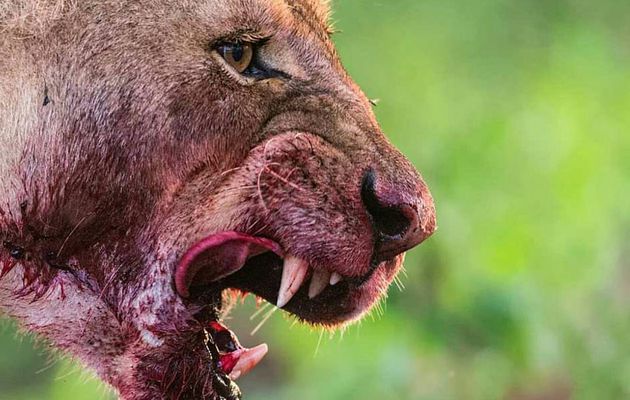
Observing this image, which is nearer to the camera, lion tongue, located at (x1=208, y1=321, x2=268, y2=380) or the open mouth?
the open mouth

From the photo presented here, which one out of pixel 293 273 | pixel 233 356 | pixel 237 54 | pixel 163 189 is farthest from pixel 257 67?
pixel 233 356

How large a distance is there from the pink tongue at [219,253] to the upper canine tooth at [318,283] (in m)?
0.09

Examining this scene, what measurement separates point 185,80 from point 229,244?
1.08 ft

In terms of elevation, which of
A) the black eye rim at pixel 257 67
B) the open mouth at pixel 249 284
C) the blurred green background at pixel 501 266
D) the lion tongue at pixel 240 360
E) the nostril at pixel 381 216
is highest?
the black eye rim at pixel 257 67

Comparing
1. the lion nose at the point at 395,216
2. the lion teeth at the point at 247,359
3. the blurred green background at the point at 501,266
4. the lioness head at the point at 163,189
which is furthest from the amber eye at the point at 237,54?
the blurred green background at the point at 501,266

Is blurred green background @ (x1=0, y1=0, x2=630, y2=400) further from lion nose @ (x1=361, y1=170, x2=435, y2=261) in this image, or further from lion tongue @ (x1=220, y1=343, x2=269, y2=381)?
lion nose @ (x1=361, y1=170, x2=435, y2=261)

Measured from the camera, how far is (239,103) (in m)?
2.77

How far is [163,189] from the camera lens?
2723mm

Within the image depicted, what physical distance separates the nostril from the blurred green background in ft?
3.63

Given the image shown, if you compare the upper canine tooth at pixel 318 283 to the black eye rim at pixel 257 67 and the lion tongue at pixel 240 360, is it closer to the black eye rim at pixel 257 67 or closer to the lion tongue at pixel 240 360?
the lion tongue at pixel 240 360

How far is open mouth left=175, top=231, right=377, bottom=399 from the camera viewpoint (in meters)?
2.72

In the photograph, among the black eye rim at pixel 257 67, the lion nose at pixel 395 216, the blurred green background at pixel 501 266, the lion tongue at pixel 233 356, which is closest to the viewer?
the lion nose at pixel 395 216

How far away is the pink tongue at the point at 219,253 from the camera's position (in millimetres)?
2711

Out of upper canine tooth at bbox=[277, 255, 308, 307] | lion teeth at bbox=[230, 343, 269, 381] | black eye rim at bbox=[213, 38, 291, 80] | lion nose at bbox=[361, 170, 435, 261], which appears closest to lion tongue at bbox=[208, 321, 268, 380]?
lion teeth at bbox=[230, 343, 269, 381]
